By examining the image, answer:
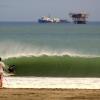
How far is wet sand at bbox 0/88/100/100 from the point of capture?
13.8 m

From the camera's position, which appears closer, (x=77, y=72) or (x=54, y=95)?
(x=54, y=95)

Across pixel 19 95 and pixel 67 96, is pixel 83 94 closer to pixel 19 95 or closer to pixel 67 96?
pixel 67 96

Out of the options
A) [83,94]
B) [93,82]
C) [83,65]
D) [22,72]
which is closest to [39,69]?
[22,72]

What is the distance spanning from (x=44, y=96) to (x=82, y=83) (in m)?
6.01

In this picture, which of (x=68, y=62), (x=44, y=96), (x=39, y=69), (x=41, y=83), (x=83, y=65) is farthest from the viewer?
(x=68, y=62)

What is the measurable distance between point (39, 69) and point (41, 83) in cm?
885

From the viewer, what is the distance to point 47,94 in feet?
47.0

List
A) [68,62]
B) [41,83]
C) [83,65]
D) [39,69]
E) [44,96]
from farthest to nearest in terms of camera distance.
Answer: [68,62]
[83,65]
[39,69]
[41,83]
[44,96]

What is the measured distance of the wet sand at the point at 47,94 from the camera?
45.1ft

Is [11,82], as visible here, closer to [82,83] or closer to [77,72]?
[82,83]

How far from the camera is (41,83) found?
1970 cm

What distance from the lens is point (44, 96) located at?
45.9 feet

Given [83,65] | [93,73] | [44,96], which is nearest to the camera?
[44,96]

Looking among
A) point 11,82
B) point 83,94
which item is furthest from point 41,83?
point 83,94
